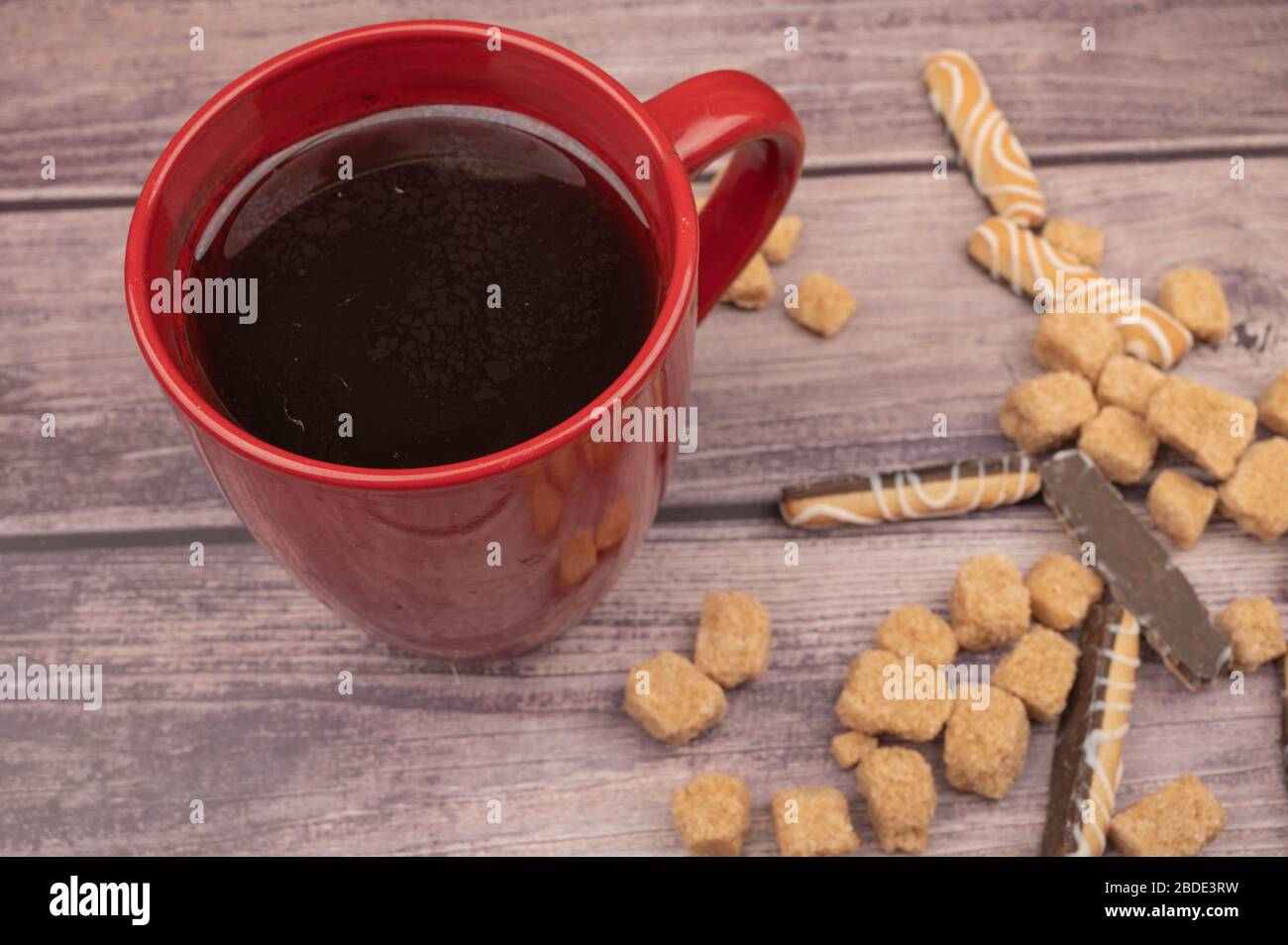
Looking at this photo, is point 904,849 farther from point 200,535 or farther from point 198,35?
point 198,35

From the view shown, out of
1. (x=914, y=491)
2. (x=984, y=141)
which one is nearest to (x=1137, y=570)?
(x=914, y=491)

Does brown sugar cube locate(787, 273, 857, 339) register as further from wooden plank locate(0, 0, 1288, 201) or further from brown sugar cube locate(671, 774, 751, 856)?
brown sugar cube locate(671, 774, 751, 856)

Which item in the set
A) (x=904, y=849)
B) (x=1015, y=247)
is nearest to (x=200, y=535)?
(x=904, y=849)

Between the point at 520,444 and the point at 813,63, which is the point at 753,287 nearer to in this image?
the point at 813,63

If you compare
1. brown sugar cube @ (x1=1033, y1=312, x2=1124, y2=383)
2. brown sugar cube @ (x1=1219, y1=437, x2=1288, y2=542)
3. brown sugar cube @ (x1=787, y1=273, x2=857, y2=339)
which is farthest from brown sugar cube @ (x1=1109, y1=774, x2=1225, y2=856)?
brown sugar cube @ (x1=787, y1=273, x2=857, y2=339)

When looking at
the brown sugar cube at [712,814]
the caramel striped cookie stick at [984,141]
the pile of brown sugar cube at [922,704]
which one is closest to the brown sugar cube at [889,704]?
the pile of brown sugar cube at [922,704]
